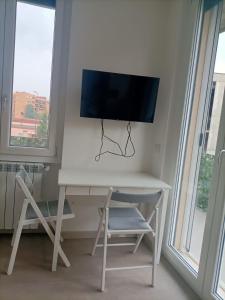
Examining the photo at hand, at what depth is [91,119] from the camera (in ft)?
9.23

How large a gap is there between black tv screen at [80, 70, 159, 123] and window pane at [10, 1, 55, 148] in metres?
0.49

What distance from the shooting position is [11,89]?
2734 mm

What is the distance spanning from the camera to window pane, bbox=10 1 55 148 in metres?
2.69

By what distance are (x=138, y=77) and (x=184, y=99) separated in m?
0.48

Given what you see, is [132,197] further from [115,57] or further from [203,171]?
[115,57]

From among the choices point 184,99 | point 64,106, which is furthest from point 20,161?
point 184,99

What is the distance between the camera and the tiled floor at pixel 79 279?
6.72 ft

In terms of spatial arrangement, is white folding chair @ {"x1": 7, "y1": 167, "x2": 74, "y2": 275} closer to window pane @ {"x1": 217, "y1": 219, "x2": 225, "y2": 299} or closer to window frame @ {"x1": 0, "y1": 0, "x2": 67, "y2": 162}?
window frame @ {"x1": 0, "y1": 0, "x2": 67, "y2": 162}

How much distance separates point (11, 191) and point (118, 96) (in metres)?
1.40

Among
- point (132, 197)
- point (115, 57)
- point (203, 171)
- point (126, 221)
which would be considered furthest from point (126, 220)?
point (115, 57)

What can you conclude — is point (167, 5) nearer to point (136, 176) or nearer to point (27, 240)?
point (136, 176)

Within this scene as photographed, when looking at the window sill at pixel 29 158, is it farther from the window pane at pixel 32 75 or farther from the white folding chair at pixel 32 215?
the white folding chair at pixel 32 215

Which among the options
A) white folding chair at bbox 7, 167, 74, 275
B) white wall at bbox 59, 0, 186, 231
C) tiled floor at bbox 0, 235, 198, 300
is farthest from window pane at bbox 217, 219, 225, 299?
white folding chair at bbox 7, 167, 74, 275

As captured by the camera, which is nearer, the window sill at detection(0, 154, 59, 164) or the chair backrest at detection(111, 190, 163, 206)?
the chair backrest at detection(111, 190, 163, 206)
